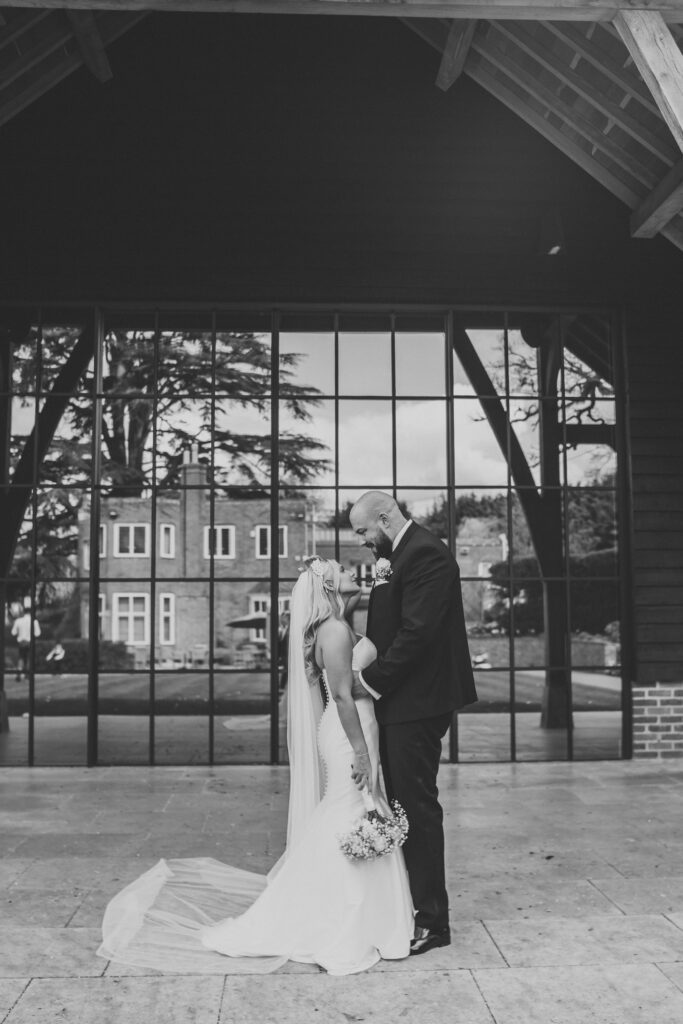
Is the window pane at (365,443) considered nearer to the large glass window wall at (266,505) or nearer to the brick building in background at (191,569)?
the large glass window wall at (266,505)

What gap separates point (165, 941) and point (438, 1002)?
49.4 inches

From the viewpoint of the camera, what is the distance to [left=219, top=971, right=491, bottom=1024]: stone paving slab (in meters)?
3.29

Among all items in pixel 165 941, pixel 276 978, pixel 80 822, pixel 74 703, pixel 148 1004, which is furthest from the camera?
pixel 74 703

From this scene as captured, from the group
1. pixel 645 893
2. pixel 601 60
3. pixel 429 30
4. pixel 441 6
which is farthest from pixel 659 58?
pixel 645 893

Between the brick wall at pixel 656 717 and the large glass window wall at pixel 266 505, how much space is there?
12cm

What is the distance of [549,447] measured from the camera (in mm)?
8359

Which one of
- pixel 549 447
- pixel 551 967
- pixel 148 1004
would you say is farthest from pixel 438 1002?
pixel 549 447

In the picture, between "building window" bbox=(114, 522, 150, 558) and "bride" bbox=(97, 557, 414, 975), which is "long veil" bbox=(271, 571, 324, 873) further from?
"building window" bbox=(114, 522, 150, 558)

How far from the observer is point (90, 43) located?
7.62m

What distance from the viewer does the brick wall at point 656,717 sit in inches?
318

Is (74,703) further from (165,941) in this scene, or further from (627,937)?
(627,937)

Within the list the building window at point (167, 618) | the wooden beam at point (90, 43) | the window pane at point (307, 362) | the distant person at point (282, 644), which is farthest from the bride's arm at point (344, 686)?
the wooden beam at point (90, 43)

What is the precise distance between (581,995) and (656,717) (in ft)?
16.4

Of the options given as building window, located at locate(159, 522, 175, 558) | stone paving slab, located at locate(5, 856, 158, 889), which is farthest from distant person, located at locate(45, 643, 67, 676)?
stone paving slab, located at locate(5, 856, 158, 889)
